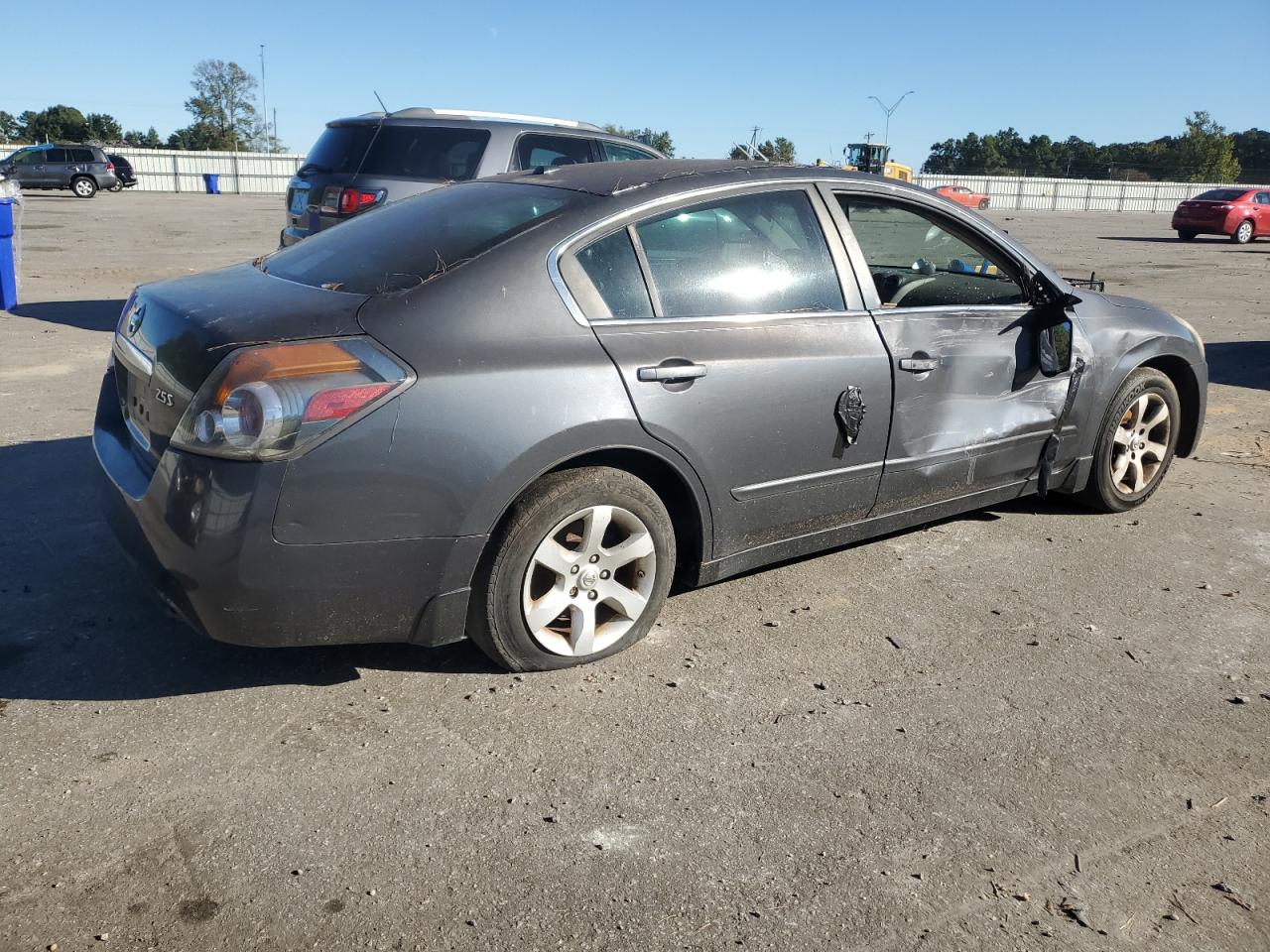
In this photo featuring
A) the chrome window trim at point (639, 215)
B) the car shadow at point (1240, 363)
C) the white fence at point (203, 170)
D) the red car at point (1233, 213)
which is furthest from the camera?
the white fence at point (203, 170)

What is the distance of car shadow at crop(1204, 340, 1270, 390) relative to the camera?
9154 mm

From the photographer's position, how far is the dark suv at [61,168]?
38031 mm

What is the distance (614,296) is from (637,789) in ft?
5.20

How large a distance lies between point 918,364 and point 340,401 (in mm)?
2304

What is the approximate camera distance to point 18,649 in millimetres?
3578

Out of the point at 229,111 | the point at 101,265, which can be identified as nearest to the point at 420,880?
the point at 101,265

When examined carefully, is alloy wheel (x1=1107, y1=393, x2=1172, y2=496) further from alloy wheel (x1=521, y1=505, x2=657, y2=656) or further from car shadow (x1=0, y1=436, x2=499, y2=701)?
car shadow (x1=0, y1=436, x2=499, y2=701)

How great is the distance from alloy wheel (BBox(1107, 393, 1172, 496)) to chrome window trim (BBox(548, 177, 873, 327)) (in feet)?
6.83

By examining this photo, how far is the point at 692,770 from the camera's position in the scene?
307 centimetres

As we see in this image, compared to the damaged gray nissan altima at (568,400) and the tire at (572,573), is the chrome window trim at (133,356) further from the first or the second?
the tire at (572,573)

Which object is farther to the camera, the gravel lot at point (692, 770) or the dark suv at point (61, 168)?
the dark suv at point (61, 168)

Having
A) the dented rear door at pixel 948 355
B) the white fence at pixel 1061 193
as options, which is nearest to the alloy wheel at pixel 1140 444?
the dented rear door at pixel 948 355

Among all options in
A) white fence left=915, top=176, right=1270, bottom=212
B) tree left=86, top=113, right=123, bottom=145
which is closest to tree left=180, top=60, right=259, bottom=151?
tree left=86, top=113, right=123, bottom=145

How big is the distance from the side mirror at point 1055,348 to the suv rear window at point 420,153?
5.31 meters
